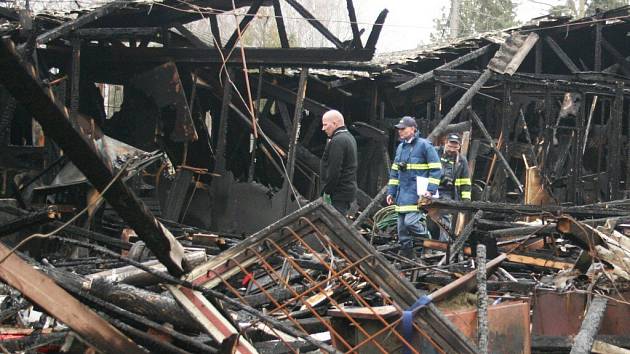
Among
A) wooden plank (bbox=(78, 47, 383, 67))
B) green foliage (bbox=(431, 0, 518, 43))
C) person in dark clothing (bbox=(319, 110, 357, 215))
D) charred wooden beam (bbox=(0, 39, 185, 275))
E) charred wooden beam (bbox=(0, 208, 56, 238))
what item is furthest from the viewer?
green foliage (bbox=(431, 0, 518, 43))

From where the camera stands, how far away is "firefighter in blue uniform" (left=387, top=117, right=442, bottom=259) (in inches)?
371

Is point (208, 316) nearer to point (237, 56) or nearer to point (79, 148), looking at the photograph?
point (79, 148)

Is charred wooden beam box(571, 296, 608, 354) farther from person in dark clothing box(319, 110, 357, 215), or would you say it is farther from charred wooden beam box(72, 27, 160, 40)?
charred wooden beam box(72, 27, 160, 40)

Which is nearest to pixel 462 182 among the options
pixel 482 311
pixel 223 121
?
pixel 223 121

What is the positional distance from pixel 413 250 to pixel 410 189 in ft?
2.23

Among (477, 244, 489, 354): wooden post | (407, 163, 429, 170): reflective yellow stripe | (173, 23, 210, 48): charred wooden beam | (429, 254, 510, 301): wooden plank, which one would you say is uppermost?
(173, 23, 210, 48): charred wooden beam

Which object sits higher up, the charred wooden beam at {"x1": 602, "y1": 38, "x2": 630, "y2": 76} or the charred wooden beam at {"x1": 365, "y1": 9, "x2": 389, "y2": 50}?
the charred wooden beam at {"x1": 365, "y1": 9, "x2": 389, "y2": 50}

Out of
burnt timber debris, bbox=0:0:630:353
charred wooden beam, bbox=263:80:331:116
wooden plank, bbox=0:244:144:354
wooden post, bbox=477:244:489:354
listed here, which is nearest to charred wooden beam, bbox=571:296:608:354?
burnt timber debris, bbox=0:0:630:353

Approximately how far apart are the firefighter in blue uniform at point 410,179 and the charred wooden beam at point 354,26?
1384 mm

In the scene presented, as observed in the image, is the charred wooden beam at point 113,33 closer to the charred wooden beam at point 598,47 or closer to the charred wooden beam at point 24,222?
the charred wooden beam at point 24,222

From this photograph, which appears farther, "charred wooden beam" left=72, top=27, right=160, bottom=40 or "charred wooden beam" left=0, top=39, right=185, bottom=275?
"charred wooden beam" left=72, top=27, right=160, bottom=40

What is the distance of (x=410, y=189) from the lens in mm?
9602

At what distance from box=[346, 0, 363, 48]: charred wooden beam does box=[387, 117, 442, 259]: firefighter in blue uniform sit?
1.38 meters

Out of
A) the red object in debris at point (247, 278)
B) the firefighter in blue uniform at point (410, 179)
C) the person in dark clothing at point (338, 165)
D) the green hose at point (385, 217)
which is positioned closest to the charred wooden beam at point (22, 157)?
the green hose at point (385, 217)
